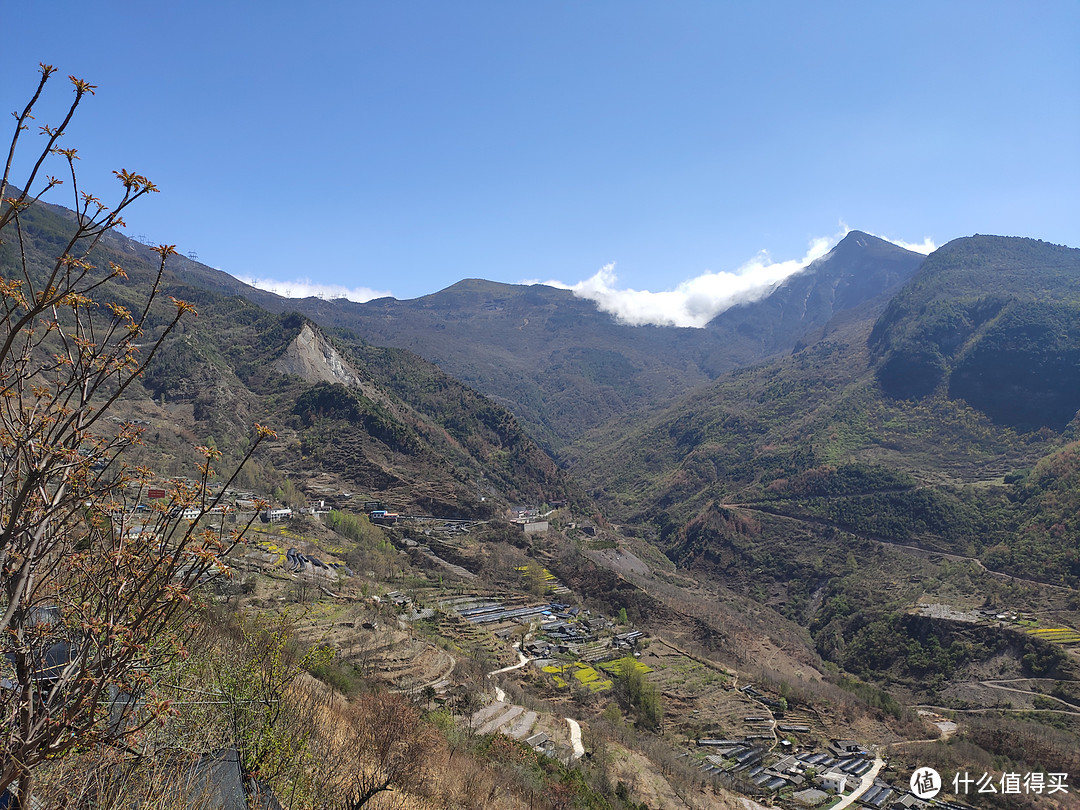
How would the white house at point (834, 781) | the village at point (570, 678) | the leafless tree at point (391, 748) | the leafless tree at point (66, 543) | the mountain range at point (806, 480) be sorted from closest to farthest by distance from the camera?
the leafless tree at point (66, 543) < the leafless tree at point (391, 748) < the village at point (570, 678) < the white house at point (834, 781) < the mountain range at point (806, 480)

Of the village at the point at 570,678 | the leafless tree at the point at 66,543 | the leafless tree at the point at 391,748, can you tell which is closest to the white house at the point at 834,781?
the village at the point at 570,678

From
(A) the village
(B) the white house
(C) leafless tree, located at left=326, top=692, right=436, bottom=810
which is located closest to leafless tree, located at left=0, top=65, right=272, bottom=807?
(C) leafless tree, located at left=326, top=692, right=436, bottom=810

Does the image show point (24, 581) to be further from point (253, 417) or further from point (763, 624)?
point (253, 417)

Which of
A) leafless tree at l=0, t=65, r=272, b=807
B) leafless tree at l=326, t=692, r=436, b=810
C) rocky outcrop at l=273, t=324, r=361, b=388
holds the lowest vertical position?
leafless tree at l=326, t=692, r=436, b=810

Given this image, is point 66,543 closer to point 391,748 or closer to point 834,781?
point 391,748

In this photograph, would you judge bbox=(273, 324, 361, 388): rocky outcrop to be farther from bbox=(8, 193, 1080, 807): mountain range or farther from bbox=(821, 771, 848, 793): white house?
bbox=(821, 771, 848, 793): white house

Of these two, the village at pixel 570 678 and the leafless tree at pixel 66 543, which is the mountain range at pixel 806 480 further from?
the leafless tree at pixel 66 543

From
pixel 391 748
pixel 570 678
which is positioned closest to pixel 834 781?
pixel 570 678

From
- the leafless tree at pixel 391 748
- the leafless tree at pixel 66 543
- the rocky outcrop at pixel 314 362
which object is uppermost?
the rocky outcrop at pixel 314 362

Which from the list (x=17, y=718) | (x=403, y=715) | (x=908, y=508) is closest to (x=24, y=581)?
(x=17, y=718)

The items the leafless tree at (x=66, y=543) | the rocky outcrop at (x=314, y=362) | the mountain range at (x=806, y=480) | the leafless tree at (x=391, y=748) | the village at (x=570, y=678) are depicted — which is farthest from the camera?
the rocky outcrop at (x=314, y=362)

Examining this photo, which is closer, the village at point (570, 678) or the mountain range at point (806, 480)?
the village at point (570, 678)
